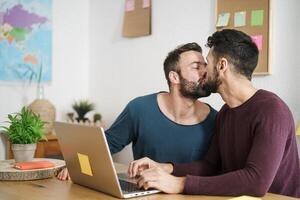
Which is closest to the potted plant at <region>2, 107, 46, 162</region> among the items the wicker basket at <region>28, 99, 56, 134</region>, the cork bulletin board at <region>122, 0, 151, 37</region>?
the wicker basket at <region>28, 99, 56, 134</region>

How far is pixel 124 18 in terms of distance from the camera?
3420mm

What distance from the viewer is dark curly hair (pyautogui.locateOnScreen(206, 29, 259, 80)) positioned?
159 centimetres

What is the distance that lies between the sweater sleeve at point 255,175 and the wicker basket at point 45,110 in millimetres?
2084

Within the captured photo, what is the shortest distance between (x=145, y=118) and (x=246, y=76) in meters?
0.60

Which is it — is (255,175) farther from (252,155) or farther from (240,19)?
(240,19)

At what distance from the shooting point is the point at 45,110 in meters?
3.22

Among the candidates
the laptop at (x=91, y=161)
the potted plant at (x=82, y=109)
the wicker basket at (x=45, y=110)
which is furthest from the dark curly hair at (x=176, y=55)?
the potted plant at (x=82, y=109)

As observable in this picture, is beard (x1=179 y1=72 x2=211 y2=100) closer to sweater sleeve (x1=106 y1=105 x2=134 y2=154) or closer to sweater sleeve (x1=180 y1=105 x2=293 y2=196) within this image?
sweater sleeve (x1=106 y1=105 x2=134 y2=154)

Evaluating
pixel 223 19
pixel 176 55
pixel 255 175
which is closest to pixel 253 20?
pixel 223 19

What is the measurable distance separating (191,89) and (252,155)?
2.27 ft

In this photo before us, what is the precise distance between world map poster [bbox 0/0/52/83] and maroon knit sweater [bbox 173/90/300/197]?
216 centimetres

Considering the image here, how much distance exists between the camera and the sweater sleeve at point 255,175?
1.32 metres

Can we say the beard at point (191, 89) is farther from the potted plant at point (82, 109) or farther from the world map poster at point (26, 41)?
the world map poster at point (26, 41)

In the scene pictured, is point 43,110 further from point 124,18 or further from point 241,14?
point 241,14
